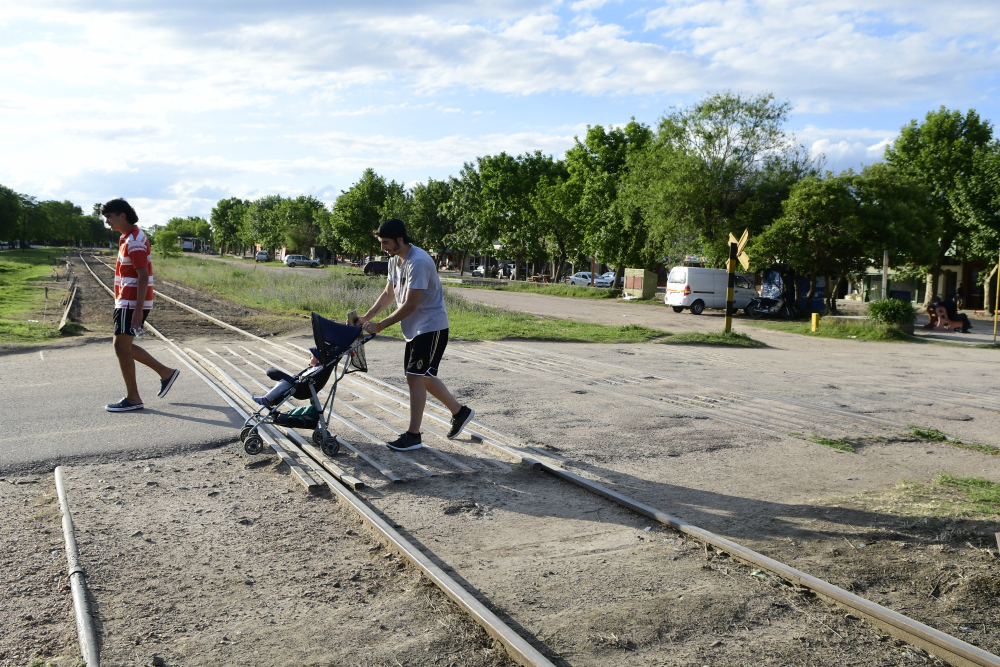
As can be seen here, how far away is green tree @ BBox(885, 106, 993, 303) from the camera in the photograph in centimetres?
3662

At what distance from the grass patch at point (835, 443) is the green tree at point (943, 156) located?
33.9 m

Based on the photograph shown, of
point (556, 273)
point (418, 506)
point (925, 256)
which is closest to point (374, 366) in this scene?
point (418, 506)

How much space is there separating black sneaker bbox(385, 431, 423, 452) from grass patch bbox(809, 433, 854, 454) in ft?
12.3

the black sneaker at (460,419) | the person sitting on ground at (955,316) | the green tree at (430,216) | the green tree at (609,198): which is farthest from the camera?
the green tree at (430,216)

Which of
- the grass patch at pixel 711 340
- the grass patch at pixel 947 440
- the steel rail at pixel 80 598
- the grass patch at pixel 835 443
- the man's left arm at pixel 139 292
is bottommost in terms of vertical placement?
the steel rail at pixel 80 598

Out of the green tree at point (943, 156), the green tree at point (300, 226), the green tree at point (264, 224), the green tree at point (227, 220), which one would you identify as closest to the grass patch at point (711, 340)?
the green tree at point (943, 156)

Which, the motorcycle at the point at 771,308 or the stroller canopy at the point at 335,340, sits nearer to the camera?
the stroller canopy at the point at 335,340

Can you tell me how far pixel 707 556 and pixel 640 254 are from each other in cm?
3994

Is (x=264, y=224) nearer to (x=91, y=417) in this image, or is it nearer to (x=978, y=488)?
(x=91, y=417)

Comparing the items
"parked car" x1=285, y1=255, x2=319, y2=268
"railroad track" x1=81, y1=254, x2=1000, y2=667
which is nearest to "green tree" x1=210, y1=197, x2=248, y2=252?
"parked car" x1=285, y1=255, x2=319, y2=268

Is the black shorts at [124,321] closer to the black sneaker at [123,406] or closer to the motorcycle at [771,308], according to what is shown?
the black sneaker at [123,406]

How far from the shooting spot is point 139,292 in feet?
24.5

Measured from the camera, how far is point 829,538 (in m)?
4.54

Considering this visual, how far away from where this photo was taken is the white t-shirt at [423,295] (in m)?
6.02
